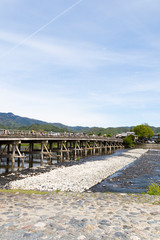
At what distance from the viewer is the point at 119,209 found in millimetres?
8547

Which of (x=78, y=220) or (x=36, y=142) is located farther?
(x=36, y=142)

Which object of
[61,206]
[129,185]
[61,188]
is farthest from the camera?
[129,185]

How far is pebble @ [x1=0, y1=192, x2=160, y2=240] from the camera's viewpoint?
5.71 meters

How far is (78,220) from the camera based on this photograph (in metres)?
6.92

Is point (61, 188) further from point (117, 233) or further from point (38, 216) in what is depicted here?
point (117, 233)

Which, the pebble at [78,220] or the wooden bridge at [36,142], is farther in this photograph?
the wooden bridge at [36,142]

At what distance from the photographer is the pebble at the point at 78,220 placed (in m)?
5.71

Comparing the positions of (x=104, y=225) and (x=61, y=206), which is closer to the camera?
(x=104, y=225)

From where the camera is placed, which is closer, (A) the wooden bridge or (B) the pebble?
(B) the pebble

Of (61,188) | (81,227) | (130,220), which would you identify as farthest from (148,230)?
(61,188)

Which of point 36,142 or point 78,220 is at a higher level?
point 36,142

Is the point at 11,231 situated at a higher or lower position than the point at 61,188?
higher

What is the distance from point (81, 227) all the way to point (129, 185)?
12.6m

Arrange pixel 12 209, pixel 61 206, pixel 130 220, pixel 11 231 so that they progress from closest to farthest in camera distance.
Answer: pixel 11 231 → pixel 130 220 → pixel 12 209 → pixel 61 206
